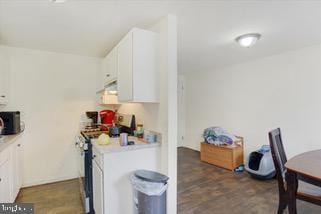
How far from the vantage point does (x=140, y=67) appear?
200cm

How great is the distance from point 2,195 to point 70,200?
83 centimetres

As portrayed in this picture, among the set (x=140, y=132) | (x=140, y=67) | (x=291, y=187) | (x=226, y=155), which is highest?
(x=140, y=67)

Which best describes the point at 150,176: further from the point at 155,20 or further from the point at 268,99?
the point at 268,99

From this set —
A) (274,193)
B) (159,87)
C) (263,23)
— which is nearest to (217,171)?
(274,193)

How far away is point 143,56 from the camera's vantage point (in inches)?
79.3

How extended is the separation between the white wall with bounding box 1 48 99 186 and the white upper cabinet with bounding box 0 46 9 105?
16cm

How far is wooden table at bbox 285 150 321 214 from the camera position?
1.49 meters

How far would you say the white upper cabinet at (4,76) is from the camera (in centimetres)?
263

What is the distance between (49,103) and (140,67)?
6.84ft

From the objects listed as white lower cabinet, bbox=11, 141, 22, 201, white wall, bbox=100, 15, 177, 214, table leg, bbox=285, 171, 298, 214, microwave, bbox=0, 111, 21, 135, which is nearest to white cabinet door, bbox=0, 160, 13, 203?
white lower cabinet, bbox=11, 141, 22, 201

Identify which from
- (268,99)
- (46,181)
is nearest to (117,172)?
(46,181)

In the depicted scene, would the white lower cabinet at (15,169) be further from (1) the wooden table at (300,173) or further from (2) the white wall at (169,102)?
(1) the wooden table at (300,173)

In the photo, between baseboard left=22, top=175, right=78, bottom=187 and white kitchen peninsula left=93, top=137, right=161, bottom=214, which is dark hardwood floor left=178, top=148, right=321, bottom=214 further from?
baseboard left=22, top=175, right=78, bottom=187

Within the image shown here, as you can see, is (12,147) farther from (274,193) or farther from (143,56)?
(274,193)
